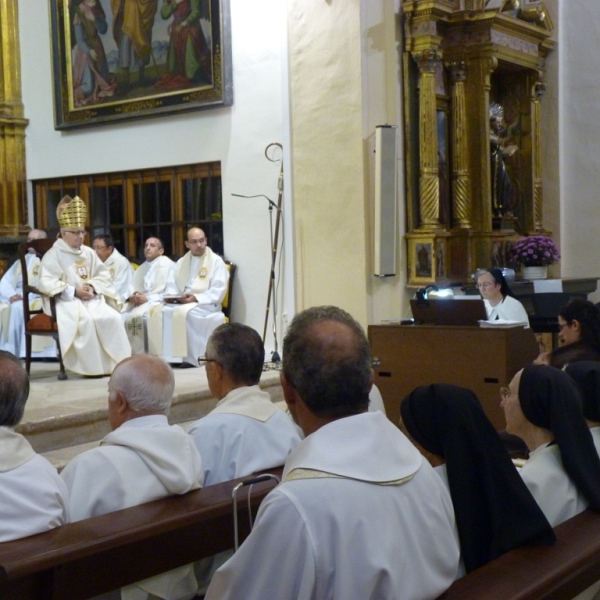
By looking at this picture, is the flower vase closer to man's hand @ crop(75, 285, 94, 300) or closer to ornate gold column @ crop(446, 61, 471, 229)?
ornate gold column @ crop(446, 61, 471, 229)

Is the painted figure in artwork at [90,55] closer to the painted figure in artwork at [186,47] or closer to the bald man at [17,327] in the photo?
the painted figure in artwork at [186,47]

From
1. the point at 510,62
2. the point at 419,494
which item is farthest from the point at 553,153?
the point at 419,494

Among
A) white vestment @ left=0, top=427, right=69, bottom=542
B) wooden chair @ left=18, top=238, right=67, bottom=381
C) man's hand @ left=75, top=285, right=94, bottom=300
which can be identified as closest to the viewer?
white vestment @ left=0, top=427, right=69, bottom=542

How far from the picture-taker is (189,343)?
330 inches

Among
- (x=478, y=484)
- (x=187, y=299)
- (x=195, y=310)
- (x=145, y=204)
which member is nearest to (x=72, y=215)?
(x=187, y=299)

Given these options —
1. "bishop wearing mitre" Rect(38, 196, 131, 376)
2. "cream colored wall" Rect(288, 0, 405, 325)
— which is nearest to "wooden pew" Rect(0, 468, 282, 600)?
"bishop wearing mitre" Rect(38, 196, 131, 376)

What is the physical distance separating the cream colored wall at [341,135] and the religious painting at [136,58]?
3.68 feet

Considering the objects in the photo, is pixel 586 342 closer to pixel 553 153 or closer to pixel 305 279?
pixel 305 279

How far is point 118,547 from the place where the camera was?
226 centimetres

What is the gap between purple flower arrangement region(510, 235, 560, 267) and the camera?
8.79m

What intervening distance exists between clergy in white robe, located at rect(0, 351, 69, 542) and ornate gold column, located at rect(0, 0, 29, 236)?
8.55 metres

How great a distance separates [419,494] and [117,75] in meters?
9.22

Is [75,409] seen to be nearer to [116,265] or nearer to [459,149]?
[116,265]

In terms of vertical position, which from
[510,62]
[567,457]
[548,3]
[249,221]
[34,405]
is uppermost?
[548,3]
